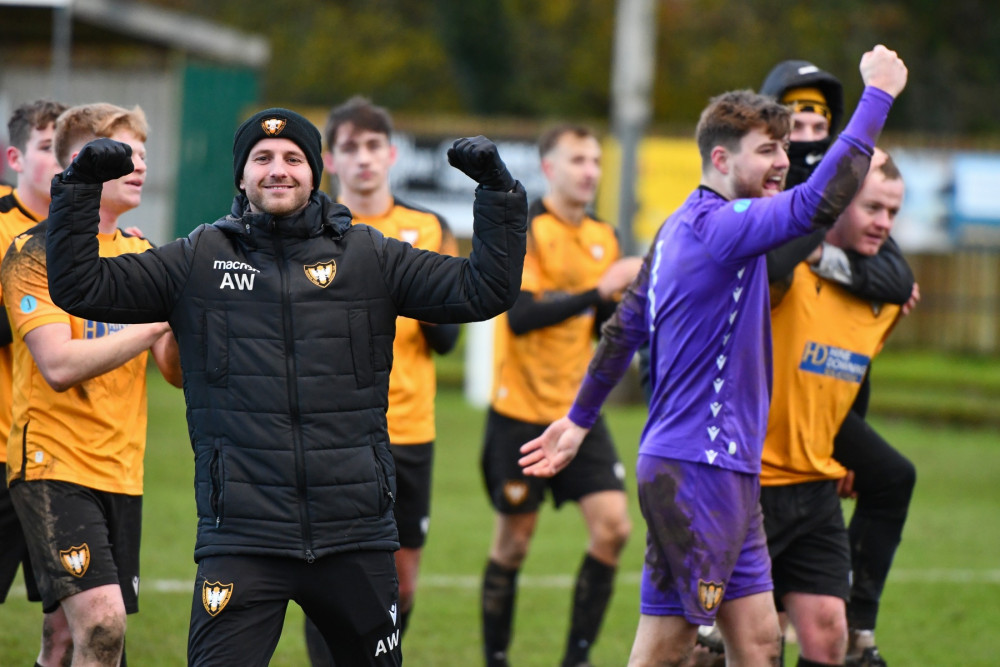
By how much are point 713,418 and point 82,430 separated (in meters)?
2.22

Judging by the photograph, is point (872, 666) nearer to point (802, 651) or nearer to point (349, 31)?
point (802, 651)

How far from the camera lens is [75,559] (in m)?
4.80

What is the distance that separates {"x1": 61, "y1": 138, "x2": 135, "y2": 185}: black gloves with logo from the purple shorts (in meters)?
2.02

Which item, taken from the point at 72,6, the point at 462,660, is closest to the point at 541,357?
the point at 462,660

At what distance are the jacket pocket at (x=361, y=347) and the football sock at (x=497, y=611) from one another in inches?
118

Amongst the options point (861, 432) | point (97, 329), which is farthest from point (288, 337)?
point (861, 432)

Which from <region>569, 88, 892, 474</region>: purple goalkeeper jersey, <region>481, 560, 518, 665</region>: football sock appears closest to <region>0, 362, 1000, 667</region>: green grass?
<region>481, 560, 518, 665</region>: football sock

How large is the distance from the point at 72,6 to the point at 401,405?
591 inches

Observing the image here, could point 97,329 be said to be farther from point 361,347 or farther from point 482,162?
point 482,162

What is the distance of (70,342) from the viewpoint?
4.70 metres

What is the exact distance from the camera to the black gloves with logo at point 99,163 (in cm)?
388

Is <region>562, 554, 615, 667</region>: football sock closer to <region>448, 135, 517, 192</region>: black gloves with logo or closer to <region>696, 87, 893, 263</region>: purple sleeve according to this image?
<region>696, 87, 893, 263</region>: purple sleeve

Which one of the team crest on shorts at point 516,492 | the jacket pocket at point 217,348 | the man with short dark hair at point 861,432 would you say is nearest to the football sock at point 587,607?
the team crest on shorts at point 516,492

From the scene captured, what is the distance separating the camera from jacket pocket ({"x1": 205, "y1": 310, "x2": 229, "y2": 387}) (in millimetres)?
4113
